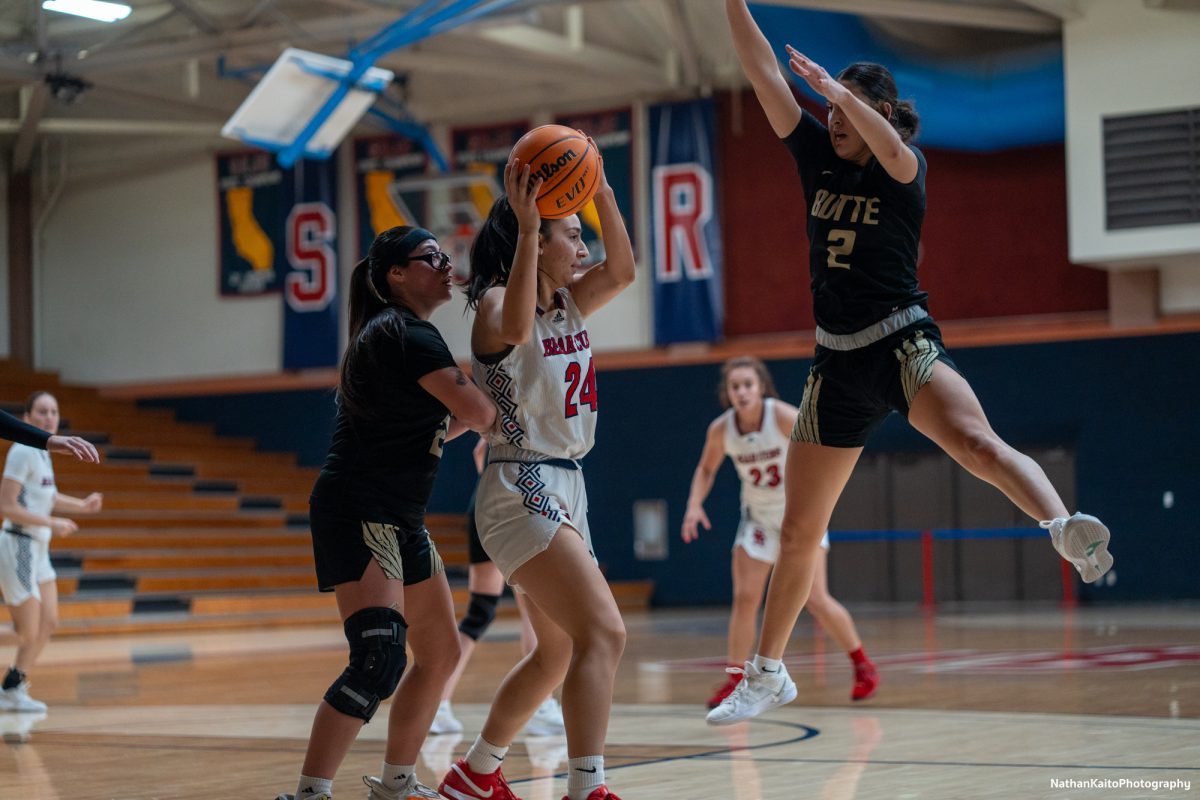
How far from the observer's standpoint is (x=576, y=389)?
3.97m

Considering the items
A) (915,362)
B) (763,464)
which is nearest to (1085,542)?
(915,362)

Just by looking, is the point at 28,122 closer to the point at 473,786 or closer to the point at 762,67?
the point at 762,67

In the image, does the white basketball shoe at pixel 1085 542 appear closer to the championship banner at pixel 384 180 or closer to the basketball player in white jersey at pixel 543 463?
the basketball player in white jersey at pixel 543 463

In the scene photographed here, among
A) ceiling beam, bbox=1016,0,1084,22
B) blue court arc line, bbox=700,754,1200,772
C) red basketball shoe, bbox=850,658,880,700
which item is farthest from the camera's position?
ceiling beam, bbox=1016,0,1084,22

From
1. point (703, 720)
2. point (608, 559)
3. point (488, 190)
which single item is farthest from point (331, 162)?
point (703, 720)

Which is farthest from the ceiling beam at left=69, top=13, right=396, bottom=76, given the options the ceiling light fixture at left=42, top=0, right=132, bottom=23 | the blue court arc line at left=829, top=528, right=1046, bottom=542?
the blue court arc line at left=829, top=528, right=1046, bottom=542

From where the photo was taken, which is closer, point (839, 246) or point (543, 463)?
point (543, 463)

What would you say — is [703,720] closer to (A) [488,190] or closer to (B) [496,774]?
(B) [496,774]

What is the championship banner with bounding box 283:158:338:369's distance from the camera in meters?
19.5

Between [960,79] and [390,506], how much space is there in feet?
39.7

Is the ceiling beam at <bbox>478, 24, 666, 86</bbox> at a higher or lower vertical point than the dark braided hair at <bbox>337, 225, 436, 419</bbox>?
higher

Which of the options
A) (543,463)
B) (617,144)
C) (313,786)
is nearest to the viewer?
(313,786)

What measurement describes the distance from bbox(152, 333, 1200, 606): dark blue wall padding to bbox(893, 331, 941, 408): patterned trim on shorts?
14.7 metres

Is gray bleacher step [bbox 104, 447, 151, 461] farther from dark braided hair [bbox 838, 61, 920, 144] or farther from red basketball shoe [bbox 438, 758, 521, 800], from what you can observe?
dark braided hair [bbox 838, 61, 920, 144]
